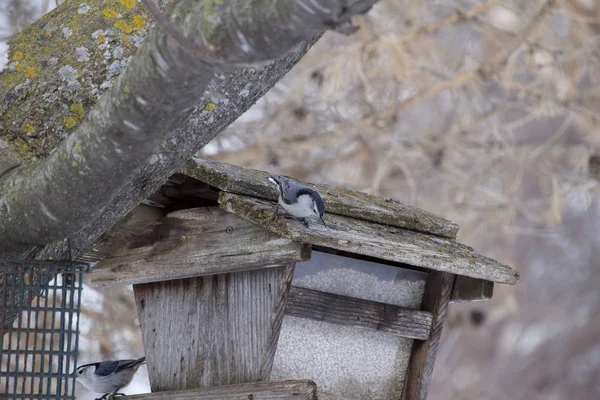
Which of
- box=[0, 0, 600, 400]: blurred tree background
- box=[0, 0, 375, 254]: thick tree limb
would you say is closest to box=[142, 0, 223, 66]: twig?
box=[0, 0, 375, 254]: thick tree limb

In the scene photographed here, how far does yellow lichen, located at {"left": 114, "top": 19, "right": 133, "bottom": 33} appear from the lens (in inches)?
80.9

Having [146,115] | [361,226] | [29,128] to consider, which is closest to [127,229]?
[29,128]

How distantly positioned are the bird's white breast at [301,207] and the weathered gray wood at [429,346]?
0.58 meters

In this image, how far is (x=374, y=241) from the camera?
2137mm

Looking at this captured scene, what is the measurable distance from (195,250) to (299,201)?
0.37 m

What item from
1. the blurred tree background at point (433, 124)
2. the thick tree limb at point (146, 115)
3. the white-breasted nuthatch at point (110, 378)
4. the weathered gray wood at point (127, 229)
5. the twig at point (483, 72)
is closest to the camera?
the thick tree limb at point (146, 115)

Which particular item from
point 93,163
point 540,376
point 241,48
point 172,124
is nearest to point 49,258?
point 93,163

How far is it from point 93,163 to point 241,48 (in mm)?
467

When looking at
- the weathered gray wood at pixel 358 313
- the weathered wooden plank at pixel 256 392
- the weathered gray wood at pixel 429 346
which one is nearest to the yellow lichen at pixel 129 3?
the weathered gray wood at pixel 358 313

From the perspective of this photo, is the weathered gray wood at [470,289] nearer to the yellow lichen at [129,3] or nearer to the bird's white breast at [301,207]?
the bird's white breast at [301,207]

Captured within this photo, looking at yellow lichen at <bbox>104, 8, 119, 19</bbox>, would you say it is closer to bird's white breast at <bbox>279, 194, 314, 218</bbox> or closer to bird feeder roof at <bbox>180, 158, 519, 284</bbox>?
bird feeder roof at <bbox>180, 158, 519, 284</bbox>

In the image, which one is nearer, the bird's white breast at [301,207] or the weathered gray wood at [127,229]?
the bird's white breast at [301,207]

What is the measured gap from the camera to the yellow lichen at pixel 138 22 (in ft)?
6.77

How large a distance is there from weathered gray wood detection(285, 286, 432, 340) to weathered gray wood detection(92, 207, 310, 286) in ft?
0.71
